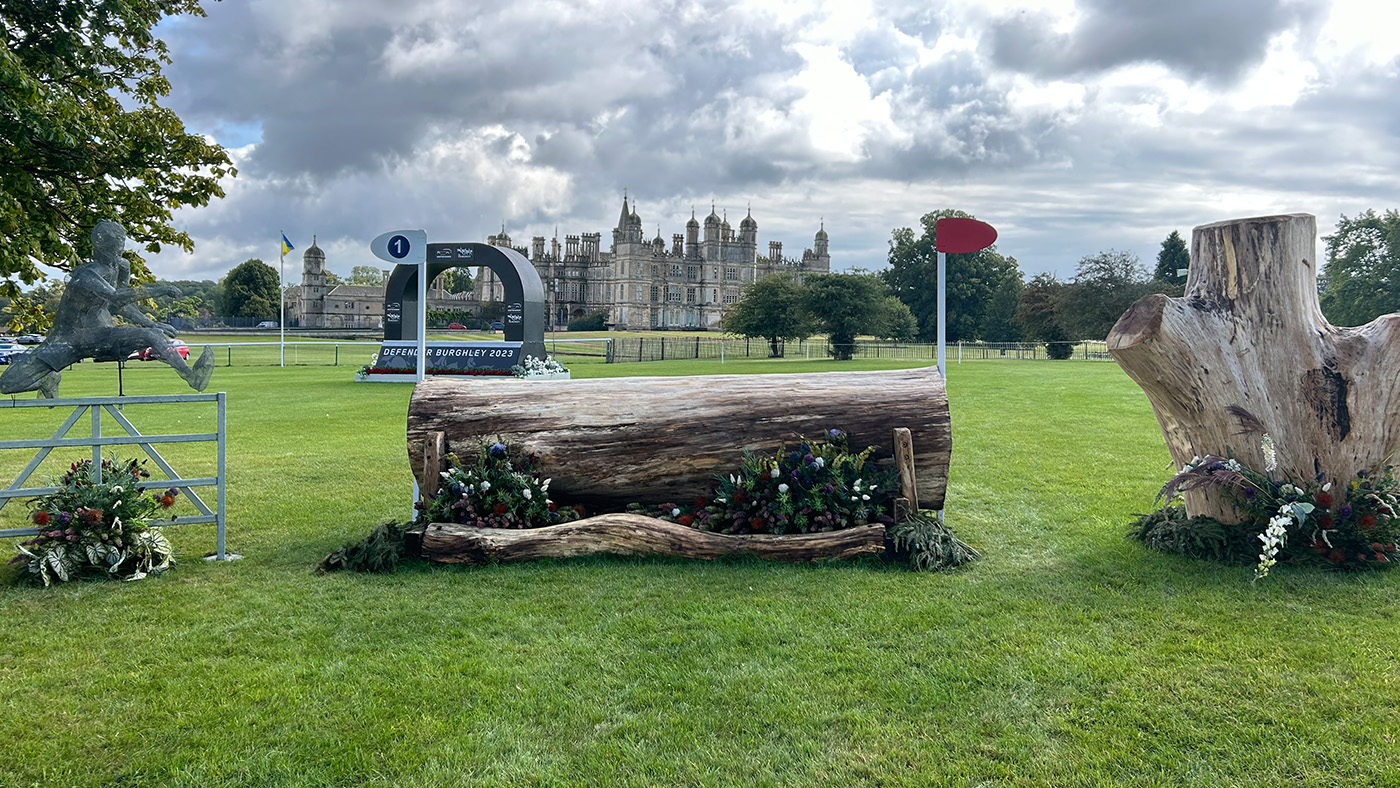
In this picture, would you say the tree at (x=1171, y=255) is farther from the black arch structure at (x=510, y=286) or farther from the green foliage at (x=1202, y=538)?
the green foliage at (x=1202, y=538)

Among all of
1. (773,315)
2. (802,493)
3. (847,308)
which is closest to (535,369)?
(802,493)

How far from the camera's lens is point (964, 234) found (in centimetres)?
691

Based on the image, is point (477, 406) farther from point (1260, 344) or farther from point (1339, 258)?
point (1339, 258)

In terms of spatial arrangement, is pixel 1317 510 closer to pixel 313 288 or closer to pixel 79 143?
pixel 79 143

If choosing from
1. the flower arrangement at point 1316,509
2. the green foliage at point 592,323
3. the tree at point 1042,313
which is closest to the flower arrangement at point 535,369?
the flower arrangement at point 1316,509

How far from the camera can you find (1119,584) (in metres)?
5.48

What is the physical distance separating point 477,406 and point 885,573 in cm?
319

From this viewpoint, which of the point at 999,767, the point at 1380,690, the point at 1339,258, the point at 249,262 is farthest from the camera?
the point at 249,262

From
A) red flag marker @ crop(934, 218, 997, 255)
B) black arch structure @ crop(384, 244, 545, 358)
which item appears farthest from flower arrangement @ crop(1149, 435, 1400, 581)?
black arch structure @ crop(384, 244, 545, 358)

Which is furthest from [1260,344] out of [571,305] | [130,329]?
[571,305]

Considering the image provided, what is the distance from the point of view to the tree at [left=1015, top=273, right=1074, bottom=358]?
177 feet

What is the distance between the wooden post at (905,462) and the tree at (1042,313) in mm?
50428

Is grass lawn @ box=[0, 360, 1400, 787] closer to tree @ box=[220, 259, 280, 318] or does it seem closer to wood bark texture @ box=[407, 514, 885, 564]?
wood bark texture @ box=[407, 514, 885, 564]

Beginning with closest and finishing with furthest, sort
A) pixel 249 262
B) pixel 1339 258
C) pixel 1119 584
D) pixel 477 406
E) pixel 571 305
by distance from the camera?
pixel 1119 584 → pixel 477 406 → pixel 1339 258 → pixel 249 262 → pixel 571 305
